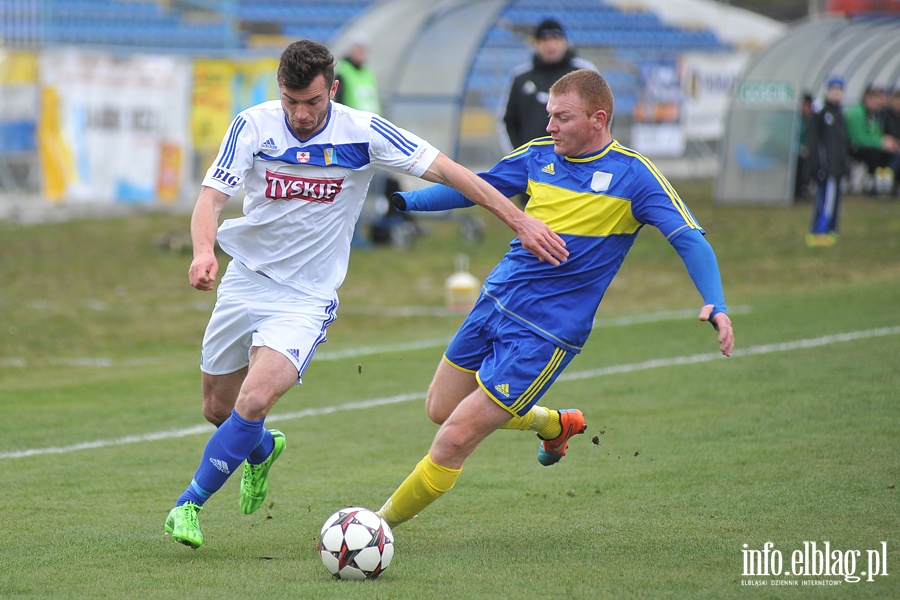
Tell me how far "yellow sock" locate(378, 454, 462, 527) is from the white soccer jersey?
0.97m

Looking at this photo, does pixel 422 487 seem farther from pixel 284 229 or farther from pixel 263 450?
pixel 284 229

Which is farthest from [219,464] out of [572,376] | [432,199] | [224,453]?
[572,376]

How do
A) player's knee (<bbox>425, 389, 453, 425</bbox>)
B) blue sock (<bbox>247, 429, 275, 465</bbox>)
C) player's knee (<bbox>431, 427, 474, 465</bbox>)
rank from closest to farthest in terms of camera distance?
player's knee (<bbox>431, 427, 474, 465</bbox>) < player's knee (<bbox>425, 389, 453, 425</bbox>) < blue sock (<bbox>247, 429, 275, 465</bbox>)

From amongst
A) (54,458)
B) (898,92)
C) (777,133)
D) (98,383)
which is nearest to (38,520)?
(54,458)

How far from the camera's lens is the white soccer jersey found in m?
5.04

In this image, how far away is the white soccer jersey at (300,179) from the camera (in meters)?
5.04

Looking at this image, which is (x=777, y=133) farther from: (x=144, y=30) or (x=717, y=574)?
(x=717, y=574)

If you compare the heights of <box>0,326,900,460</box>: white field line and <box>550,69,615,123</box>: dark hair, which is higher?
<box>550,69,615,123</box>: dark hair

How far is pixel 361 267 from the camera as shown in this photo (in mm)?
14695

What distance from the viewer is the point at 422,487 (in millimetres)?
4941

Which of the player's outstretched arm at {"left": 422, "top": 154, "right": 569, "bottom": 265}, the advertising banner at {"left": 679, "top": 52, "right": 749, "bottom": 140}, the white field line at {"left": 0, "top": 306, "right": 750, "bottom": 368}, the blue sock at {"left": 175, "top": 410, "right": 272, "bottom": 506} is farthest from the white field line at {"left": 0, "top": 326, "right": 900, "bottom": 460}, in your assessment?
the advertising banner at {"left": 679, "top": 52, "right": 749, "bottom": 140}

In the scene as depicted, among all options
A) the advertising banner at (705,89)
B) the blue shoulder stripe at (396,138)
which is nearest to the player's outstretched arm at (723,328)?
the blue shoulder stripe at (396,138)

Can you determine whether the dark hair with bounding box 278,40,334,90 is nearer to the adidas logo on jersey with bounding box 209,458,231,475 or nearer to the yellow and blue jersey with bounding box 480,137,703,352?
the yellow and blue jersey with bounding box 480,137,703,352

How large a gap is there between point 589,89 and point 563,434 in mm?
1820
